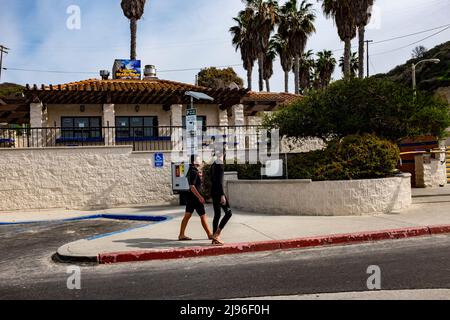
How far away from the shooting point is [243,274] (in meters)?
6.32

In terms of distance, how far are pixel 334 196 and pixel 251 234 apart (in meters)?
3.30

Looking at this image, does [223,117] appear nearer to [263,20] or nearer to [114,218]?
[114,218]

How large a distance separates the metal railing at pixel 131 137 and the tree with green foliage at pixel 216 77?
3287 centimetres

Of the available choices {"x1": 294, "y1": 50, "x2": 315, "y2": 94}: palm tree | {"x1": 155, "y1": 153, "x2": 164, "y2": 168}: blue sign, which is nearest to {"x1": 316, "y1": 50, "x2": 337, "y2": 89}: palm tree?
{"x1": 294, "y1": 50, "x2": 315, "y2": 94}: palm tree

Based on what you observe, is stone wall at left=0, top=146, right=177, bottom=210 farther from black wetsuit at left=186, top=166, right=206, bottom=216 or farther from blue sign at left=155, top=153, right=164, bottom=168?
black wetsuit at left=186, top=166, right=206, bottom=216

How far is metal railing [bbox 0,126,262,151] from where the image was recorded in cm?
1673

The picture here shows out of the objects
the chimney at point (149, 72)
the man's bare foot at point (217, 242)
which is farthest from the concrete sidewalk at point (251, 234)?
the chimney at point (149, 72)

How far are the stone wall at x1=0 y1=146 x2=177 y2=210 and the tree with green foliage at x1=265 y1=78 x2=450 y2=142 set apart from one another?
18.4 ft

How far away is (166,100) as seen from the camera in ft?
66.3
